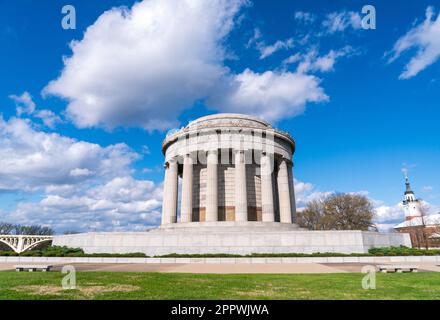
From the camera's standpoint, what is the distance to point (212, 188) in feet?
133

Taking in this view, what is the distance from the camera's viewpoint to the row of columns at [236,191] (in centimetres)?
4003

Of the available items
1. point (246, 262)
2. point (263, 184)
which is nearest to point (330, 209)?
point (263, 184)

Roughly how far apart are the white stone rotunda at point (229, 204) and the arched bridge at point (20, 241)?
2067 inches

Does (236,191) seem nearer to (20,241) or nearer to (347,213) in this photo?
(347,213)

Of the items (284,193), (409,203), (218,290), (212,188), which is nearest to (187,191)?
(212,188)

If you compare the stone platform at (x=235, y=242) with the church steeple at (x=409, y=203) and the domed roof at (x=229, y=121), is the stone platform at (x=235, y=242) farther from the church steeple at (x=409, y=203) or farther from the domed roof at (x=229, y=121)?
the church steeple at (x=409, y=203)

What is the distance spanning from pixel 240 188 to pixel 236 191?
2.42ft

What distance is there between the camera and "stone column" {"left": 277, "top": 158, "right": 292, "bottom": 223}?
1764 inches

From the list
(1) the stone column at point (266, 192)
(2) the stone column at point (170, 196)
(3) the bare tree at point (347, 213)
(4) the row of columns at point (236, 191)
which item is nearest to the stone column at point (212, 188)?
(4) the row of columns at point (236, 191)

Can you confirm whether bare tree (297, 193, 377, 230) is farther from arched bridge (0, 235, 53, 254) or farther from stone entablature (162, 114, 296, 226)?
arched bridge (0, 235, 53, 254)
